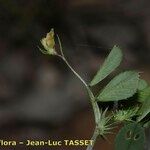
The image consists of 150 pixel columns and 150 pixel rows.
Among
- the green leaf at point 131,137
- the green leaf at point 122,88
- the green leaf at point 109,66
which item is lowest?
the green leaf at point 131,137

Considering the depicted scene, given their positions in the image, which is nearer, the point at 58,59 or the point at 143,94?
the point at 143,94

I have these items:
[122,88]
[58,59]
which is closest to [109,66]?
[122,88]

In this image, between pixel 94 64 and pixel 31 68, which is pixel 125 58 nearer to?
pixel 94 64

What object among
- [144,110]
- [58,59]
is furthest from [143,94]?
[58,59]

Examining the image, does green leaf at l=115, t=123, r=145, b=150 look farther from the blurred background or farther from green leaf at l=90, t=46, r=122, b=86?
the blurred background

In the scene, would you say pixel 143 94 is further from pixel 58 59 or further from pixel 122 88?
pixel 58 59

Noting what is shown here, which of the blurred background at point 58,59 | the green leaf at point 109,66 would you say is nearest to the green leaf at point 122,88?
the green leaf at point 109,66

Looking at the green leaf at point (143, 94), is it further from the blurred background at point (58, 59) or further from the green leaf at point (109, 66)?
the blurred background at point (58, 59)
